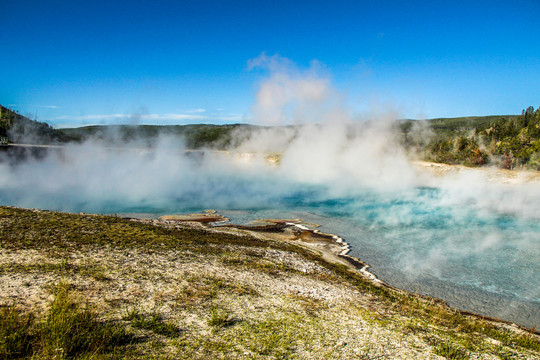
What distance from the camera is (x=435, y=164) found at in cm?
3244

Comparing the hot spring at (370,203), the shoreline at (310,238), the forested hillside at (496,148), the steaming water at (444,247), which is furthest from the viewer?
the forested hillside at (496,148)

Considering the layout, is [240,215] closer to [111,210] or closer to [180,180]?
[111,210]

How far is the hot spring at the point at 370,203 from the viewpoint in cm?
958

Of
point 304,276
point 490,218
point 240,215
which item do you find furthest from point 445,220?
point 304,276

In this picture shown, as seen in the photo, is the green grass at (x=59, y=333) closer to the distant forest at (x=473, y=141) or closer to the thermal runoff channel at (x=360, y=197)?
the thermal runoff channel at (x=360, y=197)

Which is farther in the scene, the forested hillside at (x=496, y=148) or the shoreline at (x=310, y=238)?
the forested hillside at (x=496, y=148)

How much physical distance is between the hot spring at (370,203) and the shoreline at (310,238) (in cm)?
38

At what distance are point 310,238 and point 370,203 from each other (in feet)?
30.5

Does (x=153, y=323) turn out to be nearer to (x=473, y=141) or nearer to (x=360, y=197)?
(x=360, y=197)

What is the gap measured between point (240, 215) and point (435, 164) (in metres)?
23.1

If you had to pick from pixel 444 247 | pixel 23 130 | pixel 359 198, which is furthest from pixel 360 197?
pixel 23 130

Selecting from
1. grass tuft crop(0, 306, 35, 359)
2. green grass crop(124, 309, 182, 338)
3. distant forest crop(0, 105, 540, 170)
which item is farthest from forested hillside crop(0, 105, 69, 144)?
green grass crop(124, 309, 182, 338)

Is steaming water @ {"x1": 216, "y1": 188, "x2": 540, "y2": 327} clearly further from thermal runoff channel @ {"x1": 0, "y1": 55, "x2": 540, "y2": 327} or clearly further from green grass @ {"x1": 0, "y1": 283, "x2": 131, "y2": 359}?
green grass @ {"x1": 0, "y1": 283, "x2": 131, "y2": 359}

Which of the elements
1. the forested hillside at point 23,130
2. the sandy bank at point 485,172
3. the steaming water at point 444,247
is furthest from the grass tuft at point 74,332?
the forested hillside at point 23,130
